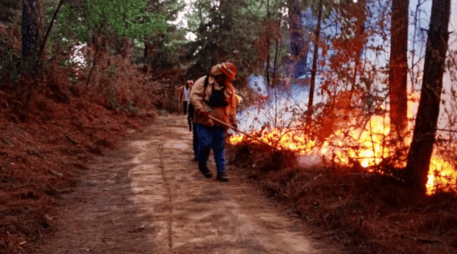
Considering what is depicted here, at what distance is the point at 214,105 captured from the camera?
791 centimetres

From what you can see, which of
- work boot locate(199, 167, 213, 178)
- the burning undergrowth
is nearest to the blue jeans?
work boot locate(199, 167, 213, 178)

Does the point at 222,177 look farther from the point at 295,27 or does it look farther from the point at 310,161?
the point at 295,27

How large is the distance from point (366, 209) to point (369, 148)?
991 millimetres

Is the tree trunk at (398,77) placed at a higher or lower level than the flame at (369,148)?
higher

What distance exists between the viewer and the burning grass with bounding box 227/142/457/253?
4.59 m

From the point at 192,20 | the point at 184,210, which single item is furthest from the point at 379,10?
the point at 192,20

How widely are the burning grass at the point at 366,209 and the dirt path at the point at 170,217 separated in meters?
0.31

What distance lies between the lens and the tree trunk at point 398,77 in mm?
5977

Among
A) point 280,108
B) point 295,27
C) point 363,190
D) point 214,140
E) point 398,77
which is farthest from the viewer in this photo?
point 295,27

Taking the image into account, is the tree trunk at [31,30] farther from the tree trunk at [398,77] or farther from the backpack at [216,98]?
the tree trunk at [398,77]

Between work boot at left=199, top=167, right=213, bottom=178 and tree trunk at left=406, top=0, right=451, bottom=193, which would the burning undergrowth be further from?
work boot at left=199, top=167, right=213, bottom=178

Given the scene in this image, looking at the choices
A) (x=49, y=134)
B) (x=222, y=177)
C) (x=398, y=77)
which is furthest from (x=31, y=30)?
(x=398, y=77)

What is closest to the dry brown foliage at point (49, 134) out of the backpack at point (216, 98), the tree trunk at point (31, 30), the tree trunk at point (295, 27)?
the tree trunk at point (31, 30)

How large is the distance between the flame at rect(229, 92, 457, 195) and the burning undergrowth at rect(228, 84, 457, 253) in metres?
0.01
